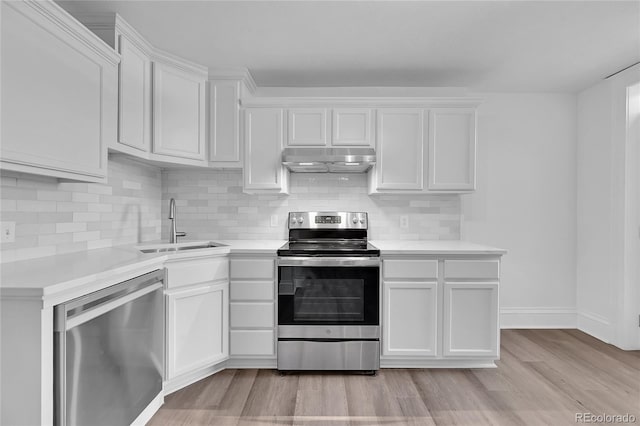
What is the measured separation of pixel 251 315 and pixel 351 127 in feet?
5.59

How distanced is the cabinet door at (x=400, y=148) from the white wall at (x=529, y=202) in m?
0.93

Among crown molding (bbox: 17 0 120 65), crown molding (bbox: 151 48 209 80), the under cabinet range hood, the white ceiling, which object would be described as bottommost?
the under cabinet range hood

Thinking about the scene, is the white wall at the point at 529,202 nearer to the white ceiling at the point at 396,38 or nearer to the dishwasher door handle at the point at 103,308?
the white ceiling at the point at 396,38

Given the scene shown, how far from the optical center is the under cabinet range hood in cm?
303

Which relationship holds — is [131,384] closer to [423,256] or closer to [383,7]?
[423,256]

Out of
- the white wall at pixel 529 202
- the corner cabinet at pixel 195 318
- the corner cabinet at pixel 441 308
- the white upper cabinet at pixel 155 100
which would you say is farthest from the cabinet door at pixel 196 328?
the white wall at pixel 529 202

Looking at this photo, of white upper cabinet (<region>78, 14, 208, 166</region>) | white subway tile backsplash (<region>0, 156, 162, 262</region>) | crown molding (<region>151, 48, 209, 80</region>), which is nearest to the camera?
white subway tile backsplash (<region>0, 156, 162, 262</region>)

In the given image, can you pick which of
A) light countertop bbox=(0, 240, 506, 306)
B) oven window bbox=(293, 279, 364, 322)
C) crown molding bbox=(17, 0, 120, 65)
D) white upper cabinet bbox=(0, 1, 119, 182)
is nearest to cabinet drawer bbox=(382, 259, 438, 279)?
oven window bbox=(293, 279, 364, 322)

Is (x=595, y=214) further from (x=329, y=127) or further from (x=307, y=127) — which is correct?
(x=307, y=127)

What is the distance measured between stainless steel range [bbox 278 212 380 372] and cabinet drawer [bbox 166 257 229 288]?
0.42 metres

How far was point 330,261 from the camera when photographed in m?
2.79

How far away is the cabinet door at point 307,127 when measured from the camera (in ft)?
10.4

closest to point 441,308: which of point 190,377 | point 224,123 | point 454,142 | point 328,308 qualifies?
point 328,308

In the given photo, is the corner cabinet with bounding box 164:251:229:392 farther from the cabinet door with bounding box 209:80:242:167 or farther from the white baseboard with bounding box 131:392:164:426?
the cabinet door with bounding box 209:80:242:167
